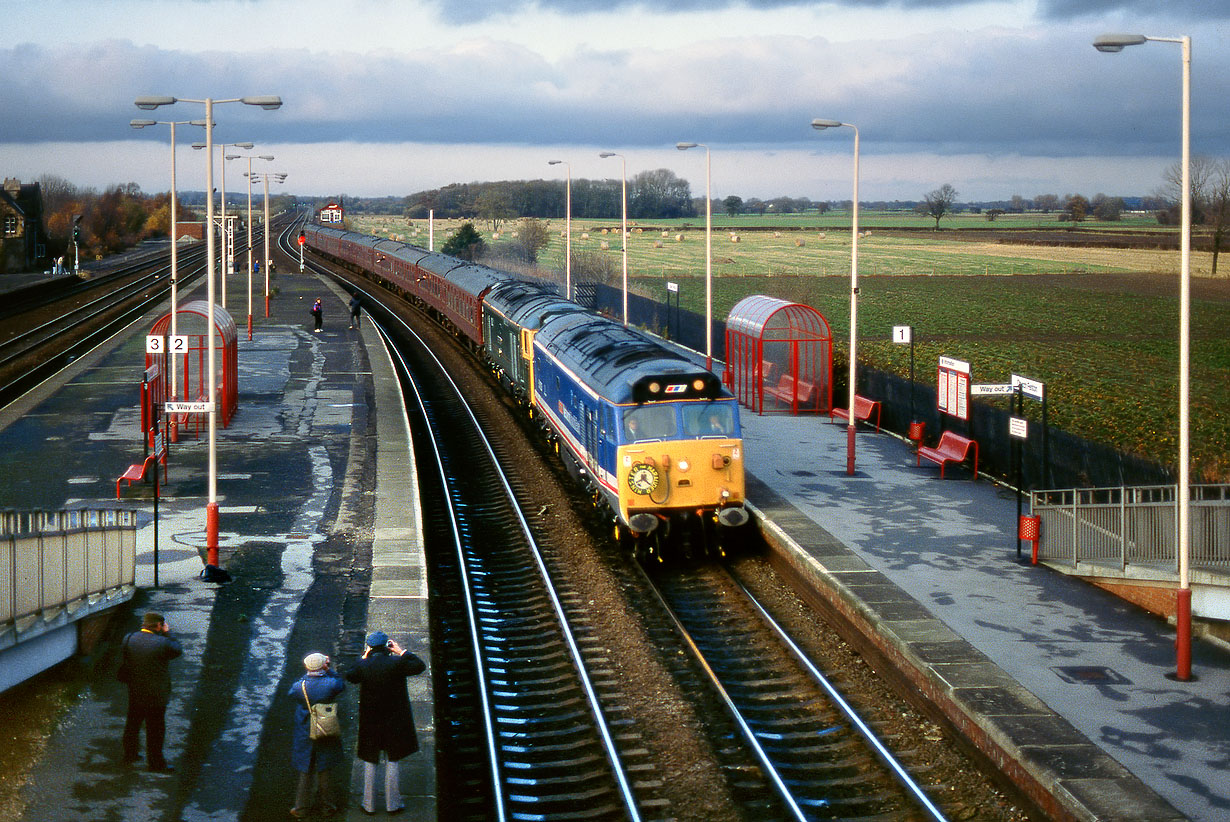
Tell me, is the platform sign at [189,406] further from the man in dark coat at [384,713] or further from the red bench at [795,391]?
the red bench at [795,391]

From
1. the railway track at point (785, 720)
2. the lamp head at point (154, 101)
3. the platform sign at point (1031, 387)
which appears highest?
the lamp head at point (154, 101)

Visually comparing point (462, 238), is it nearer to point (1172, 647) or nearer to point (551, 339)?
point (551, 339)

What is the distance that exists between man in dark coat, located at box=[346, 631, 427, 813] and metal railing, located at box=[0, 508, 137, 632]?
4.05 m

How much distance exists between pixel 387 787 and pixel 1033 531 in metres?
11.5

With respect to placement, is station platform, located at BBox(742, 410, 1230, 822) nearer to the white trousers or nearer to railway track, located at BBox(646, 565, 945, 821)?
railway track, located at BBox(646, 565, 945, 821)

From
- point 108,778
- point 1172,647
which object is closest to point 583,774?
point 108,778

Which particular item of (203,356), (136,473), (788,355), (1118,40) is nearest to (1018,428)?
(1118,40)

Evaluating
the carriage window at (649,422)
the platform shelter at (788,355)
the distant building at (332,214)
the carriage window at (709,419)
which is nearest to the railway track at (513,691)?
the carriage window at (649,422)

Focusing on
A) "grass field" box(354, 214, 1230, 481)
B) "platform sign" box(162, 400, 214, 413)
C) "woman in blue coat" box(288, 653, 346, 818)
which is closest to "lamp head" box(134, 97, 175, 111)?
"platform sign" box(162, 400, 214, 413)

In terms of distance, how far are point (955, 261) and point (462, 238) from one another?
42390 mm

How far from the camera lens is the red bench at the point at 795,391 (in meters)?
33.7

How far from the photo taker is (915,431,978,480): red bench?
24750 mm

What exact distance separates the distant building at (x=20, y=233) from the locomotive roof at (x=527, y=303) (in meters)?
73.6

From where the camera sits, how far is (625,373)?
2045cm
